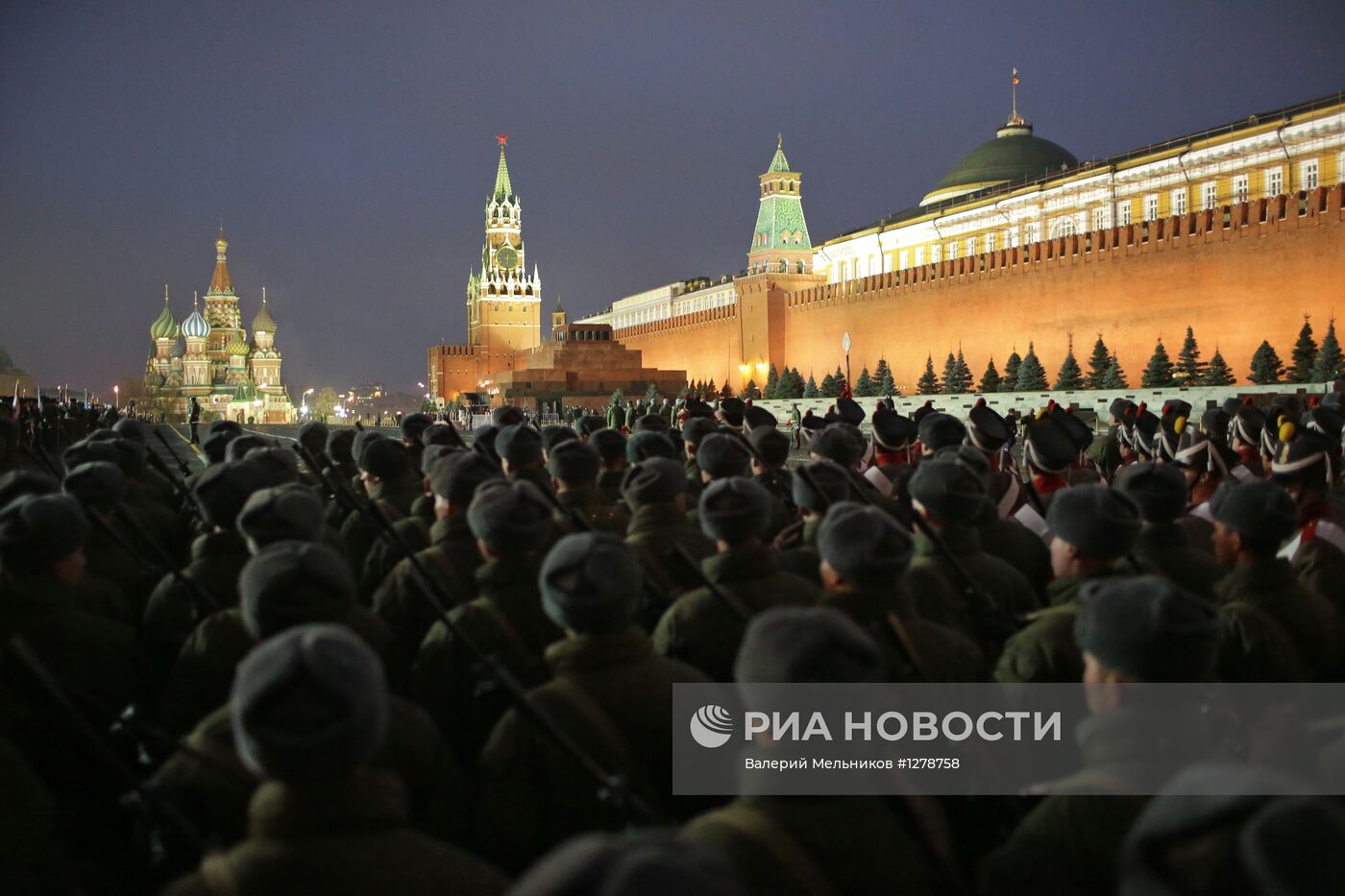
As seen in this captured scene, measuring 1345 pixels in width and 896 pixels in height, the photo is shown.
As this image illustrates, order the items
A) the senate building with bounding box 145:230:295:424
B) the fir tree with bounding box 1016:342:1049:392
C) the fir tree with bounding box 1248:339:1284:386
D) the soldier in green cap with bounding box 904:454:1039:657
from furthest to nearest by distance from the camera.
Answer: the senate building with bounding box 145:230:295:424
the fir tree with bounding box 1016:342:1049:392
the fir tree with bounding box 1248:339:1284:386
the soldier in green cap with bounding box 904:454:1039:657

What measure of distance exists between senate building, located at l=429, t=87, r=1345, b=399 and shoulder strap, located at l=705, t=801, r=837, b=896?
26.1 metres

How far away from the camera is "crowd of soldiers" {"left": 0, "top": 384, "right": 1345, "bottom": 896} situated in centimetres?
141

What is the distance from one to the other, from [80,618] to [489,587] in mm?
1064

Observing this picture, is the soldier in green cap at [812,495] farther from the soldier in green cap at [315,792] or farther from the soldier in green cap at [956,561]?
the soldier in green cap at [315,792]

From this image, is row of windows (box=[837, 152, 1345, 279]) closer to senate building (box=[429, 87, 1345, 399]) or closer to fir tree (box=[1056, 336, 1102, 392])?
senate building (box=[429, 87, 1345, 399])

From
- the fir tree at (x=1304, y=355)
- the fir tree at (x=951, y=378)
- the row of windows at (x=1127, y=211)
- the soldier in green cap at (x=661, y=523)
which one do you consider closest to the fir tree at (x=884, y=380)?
the fir tree at (x=951, y=378)

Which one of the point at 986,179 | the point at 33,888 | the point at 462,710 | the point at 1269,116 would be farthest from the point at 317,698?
the point at 986,179

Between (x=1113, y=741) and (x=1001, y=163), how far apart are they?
5829cm

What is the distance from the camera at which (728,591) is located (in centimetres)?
283

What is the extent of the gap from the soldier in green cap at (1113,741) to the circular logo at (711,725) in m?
0.64

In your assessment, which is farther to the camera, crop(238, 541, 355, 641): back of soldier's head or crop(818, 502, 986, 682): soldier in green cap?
crop(818, 502, 986, 682): soldier in green cap

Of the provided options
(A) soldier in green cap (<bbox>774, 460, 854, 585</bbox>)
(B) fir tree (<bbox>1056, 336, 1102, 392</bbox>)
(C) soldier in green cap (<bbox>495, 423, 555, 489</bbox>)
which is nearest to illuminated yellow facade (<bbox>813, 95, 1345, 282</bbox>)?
(B) fir tree (<bbox>1056, 336, 1102, 392</bbox>)

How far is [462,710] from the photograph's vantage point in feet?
8.87

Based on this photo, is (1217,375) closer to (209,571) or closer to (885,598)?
(885,598)
